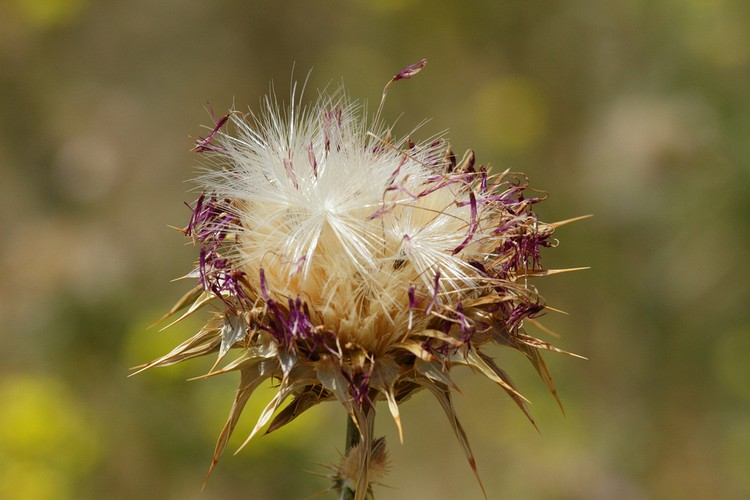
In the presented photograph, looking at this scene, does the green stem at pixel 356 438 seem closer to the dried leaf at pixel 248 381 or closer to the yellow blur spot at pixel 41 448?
the dried leaf at pixel 248 381

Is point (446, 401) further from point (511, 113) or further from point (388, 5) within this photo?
point (388, 5)

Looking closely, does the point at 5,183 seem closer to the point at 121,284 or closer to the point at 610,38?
the point at 121,284

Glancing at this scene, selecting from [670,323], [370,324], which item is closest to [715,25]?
[670,323]

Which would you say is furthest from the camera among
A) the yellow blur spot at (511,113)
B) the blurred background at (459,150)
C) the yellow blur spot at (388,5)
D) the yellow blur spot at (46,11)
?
the yellow blur spot at (388,5)

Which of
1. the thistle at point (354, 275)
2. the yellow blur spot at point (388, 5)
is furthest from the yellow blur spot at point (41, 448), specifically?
the yellow blur spot at point (388, 5)

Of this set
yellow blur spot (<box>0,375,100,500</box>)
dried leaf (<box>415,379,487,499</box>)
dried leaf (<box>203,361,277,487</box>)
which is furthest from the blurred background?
dried leaf (<box>415,379,487,499</box>)

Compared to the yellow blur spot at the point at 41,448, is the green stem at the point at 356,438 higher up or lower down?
higher up

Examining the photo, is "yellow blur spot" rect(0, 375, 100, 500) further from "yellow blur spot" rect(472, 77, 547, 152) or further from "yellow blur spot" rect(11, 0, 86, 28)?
"yellow blur spot" rect(472, 77, 547, 152)
